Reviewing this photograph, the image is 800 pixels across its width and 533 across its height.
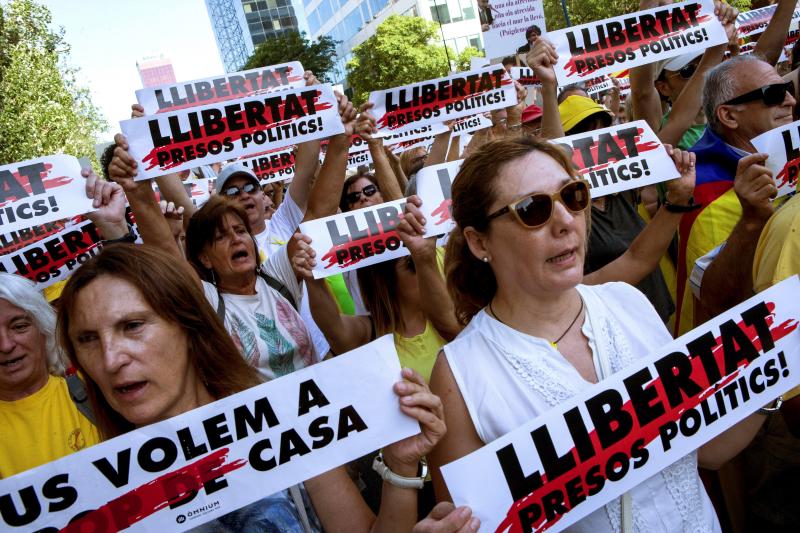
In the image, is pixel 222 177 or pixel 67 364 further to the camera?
pixel 222 177

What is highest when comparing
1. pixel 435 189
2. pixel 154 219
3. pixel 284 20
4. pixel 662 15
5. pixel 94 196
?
pixel 284 20

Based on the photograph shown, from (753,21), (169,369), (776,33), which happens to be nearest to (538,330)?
(169,369)

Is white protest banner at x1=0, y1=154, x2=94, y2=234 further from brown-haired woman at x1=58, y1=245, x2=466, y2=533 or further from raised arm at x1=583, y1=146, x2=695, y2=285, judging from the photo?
raised arm at x1=583, y1=146, x2=695, y2=285

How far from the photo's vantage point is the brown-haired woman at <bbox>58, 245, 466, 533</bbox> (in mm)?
1749

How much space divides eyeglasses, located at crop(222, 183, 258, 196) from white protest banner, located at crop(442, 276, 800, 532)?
11.2 ft

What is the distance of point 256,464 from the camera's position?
1.72 metres

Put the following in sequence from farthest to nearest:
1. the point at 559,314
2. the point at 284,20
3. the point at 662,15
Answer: the point at 284,20 → the point at 662,15 → the point at 559,314

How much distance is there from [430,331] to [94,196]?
194cm

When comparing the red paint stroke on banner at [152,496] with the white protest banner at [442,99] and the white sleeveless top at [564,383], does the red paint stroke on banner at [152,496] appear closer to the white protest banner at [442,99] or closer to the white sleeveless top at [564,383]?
the white sleeveless top at [564,383]

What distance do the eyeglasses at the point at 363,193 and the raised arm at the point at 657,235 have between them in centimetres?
202

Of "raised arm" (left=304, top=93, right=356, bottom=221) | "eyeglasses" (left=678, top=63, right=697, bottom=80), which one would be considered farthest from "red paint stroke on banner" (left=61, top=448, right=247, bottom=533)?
"eyeglasses" (left=678, top=63, right=697, bottom=80)

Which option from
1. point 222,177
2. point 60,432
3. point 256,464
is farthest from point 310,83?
point 256,464

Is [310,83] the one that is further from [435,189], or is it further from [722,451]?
[722,451]

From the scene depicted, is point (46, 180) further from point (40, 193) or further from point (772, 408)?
point (772, 408)
